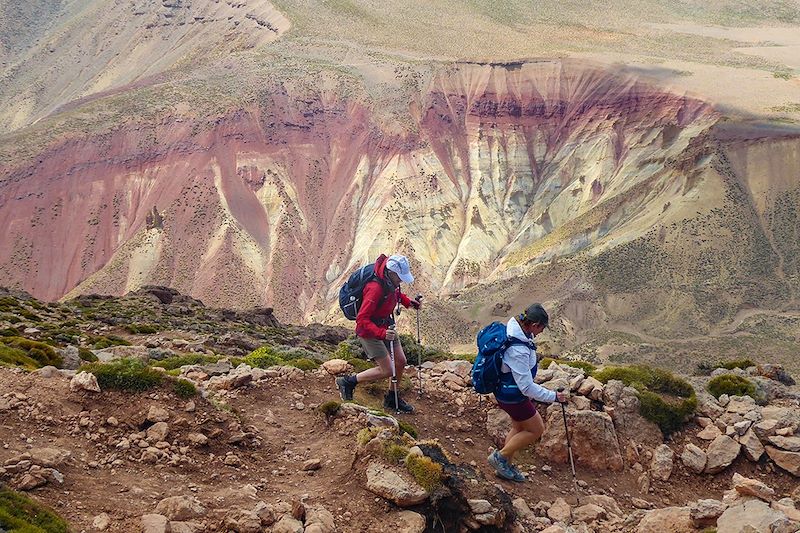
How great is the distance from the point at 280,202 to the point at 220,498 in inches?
3389

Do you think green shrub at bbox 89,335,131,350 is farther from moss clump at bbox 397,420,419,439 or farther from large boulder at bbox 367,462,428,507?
large boulder at bbox 367,462,428,507

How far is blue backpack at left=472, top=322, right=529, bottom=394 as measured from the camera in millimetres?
10641

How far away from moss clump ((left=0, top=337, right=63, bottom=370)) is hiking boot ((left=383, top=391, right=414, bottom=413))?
24.8 ft

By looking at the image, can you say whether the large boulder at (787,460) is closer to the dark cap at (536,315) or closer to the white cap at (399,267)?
the dark cap at (536,315)

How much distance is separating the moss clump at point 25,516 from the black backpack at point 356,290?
5.80 meters

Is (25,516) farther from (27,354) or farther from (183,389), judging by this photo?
(27,354)

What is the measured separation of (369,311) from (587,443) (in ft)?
14.4

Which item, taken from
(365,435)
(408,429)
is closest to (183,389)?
(365,435)

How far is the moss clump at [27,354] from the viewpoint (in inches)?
626

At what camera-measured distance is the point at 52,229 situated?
89688mm

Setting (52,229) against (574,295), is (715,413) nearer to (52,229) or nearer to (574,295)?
(574,295)

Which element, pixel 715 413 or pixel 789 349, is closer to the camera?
pixel 715 413

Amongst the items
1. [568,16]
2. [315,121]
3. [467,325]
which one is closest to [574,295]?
[467,325]

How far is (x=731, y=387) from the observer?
15648 mm
